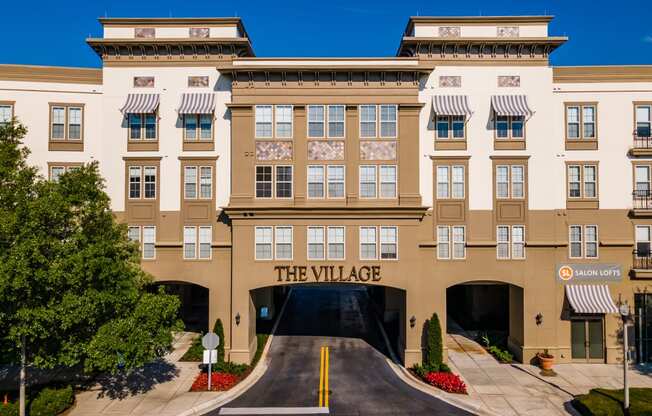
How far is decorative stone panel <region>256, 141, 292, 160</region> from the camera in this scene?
92.2 ft

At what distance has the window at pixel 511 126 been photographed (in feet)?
92.9

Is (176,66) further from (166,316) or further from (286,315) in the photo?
(286,315)

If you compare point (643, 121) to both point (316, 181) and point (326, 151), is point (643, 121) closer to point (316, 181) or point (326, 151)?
point (326, 151)

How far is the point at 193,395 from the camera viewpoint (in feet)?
74.6

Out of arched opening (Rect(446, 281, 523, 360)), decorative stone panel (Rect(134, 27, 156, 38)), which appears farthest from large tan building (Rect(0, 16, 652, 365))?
arched opening (Rect(446, 281, 523, 360))

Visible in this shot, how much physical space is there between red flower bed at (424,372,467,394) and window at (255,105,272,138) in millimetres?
16031

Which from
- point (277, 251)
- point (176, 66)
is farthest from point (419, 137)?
point (176, 66)

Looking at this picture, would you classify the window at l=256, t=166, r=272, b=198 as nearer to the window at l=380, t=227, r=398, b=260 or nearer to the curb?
the window at l=380, t=227, r=398, b=260

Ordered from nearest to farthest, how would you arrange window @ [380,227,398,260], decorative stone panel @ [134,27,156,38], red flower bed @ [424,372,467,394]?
1. red flower bed @ [424,372,467,394]
2. window @ [380,227,398,260]
3. decorative stone panel @ [134,27,156,38]

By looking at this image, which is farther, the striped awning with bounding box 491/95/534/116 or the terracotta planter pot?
the striped awning with bounding box 491/95/534/116

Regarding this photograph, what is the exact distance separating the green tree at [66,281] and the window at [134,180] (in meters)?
6.98

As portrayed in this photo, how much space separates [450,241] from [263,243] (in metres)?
11.0

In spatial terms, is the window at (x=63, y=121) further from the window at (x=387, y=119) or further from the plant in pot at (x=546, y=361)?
the plant in pot at (x=546, y=361)

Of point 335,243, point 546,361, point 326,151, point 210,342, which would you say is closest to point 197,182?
point 326,151
